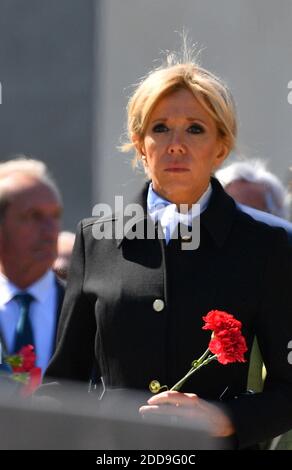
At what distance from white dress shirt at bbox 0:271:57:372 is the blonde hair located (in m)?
0.82

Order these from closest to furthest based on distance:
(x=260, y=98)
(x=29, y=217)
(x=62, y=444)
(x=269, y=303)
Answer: (x=62, y=444), (x=269, y=303), (x=29, y=217), (x=260, y=98)

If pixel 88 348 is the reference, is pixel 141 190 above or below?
above

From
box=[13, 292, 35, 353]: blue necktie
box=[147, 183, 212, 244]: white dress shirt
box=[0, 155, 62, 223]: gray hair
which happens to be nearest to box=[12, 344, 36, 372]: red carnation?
box=[13, 292, 35, 353]: blue necktie

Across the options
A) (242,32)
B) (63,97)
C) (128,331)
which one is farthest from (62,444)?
(63,97)

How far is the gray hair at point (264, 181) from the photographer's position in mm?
4250

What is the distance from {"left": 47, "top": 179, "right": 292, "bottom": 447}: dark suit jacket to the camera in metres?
2.48

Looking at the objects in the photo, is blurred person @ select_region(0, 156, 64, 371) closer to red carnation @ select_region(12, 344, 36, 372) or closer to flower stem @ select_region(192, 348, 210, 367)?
red carnation @ select_region(12, 344, 36, 372)

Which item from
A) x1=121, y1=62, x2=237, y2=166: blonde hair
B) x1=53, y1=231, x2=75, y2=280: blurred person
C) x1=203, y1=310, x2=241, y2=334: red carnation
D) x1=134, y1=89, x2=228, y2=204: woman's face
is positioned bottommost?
x1=203, y1=310, x2=241, y2=334: red carnation

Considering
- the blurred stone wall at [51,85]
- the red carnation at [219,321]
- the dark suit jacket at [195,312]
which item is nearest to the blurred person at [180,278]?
the dark suit jacket at [195,312]

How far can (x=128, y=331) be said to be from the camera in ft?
8.29

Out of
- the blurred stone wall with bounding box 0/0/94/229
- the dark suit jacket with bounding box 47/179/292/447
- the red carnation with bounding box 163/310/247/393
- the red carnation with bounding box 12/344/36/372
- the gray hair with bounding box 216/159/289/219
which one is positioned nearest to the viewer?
the red carnation with bounding box 163/310/247/393

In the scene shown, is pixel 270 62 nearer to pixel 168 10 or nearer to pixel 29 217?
pixel 168 10

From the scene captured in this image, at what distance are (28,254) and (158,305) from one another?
1086mm

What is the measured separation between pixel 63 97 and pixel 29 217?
5728mm
